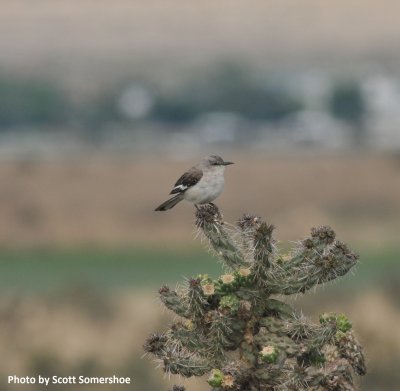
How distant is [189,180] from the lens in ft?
45.6

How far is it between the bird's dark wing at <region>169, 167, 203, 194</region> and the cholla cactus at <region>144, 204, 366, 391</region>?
12.6 ft

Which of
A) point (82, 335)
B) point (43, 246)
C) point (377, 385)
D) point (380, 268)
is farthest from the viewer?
point (43, 246)

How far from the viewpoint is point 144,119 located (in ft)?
275

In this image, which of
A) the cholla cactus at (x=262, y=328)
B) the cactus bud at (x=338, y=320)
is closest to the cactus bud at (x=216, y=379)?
the cholla cactus at (x=262, y=328)

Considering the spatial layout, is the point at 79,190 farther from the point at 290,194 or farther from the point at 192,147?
the point at 192,147

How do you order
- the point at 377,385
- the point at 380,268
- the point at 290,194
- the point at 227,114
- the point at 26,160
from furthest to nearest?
the point at 227,114
the point at 26,160
the point at 290,194
the point at 380,268
the point at 377,385

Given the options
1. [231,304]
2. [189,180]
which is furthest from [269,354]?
[189,180]

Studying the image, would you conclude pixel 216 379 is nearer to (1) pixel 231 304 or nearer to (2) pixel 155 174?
(1) pixel 231 304

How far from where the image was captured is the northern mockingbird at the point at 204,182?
13568 mm

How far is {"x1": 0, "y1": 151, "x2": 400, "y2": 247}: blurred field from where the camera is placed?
43.4 metres

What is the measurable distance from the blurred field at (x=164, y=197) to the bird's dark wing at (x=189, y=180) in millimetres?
22915

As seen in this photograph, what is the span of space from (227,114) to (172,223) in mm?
46648

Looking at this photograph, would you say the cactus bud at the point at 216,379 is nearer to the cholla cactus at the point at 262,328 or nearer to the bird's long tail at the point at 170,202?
the cholla cactus at the point at 262,328

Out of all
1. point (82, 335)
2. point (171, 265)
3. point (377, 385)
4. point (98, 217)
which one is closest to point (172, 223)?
point (98, 217)
